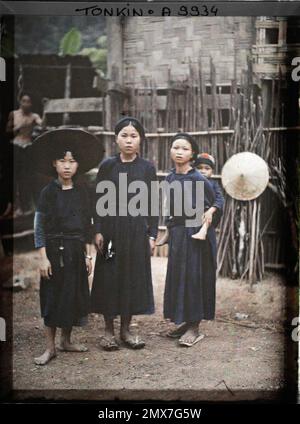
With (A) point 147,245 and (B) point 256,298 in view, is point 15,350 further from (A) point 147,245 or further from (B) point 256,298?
(B) point 256,298

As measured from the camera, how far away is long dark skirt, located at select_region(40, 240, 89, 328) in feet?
15.6

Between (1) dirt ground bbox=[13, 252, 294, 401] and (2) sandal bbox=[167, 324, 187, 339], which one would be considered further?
(2) sandal bbox=[167, 324, 187, 339]

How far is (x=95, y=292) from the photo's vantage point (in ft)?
15.7

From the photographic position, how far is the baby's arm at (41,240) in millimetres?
4746

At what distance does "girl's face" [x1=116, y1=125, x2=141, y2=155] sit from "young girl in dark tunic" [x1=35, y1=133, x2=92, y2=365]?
0.37 metres

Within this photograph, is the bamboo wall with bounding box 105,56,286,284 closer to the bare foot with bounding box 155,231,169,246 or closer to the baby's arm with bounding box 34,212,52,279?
the bare foot with bounding box 155,231,169,246

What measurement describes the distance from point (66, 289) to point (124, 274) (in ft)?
1.54

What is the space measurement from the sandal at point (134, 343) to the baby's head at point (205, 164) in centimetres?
141

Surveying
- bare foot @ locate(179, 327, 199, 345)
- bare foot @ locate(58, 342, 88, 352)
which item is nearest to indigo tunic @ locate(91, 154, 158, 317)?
bare foot @ locate(58, 342, 88, 352)

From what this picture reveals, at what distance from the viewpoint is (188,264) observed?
480cm

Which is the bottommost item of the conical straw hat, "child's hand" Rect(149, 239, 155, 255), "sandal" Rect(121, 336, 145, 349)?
"sandal" Rect(121, 336, 145, 349)

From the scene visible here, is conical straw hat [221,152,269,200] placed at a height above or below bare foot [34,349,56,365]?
above

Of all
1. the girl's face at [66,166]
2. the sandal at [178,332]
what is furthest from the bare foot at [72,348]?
the girl's face at [66,166]

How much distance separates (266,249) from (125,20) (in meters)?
2.12
